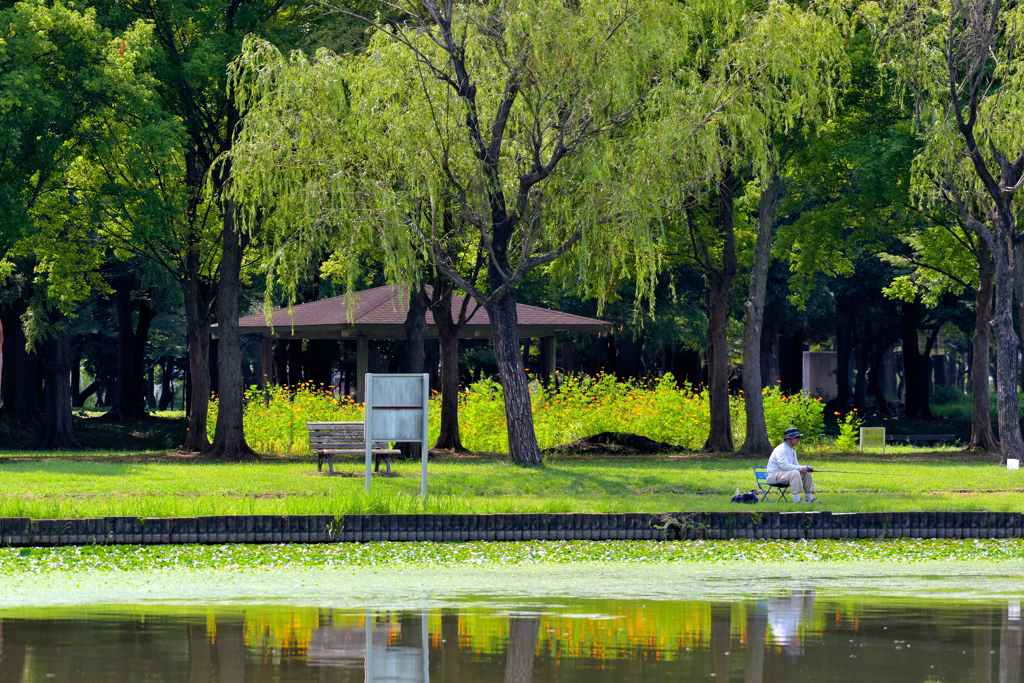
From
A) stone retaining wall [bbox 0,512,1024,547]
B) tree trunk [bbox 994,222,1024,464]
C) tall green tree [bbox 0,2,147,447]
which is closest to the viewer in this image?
stone retaining wall [bbox 0,512,1024,547]

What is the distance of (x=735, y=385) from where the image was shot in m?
70.5

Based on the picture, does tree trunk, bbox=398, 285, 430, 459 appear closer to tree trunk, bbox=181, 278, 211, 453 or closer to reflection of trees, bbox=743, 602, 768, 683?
tree trunk, bbox=181, 278, 211, 453

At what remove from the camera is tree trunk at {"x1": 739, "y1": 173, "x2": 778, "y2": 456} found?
31.1 metres

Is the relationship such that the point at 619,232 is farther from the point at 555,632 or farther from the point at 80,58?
the point at 555,632

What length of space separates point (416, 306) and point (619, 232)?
7.98 metres

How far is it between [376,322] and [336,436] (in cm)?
1062

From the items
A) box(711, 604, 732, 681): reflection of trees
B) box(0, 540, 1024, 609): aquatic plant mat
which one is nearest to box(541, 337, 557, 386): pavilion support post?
box(0, 540, 1024, 609): aquatic plant mat

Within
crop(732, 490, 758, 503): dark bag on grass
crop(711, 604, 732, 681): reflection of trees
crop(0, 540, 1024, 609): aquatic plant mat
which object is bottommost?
crop(0, 540, 1024, 609): aquatic plant mat

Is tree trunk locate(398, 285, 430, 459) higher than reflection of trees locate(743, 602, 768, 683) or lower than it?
higher

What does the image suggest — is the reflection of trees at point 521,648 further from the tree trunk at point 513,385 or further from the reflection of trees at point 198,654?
the tree trunk at point 513,385

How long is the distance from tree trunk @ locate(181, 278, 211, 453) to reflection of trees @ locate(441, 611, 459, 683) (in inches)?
898

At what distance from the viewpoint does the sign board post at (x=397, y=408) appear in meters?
16.0

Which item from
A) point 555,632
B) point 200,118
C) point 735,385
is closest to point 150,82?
point 200,118

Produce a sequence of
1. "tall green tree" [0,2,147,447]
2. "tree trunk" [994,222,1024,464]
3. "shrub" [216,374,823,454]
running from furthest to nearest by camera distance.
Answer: "shrub" [216,374,823,454]
"tree trunk" [994,222,1024,464]
"tall green tree" [0,2,147,447]
